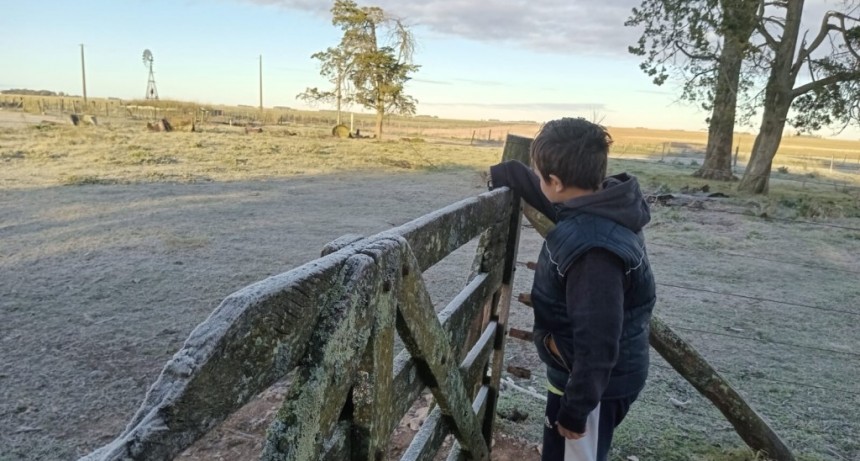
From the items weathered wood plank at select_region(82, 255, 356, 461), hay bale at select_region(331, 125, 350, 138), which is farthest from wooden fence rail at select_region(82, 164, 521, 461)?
hay bale at select_region(331, 125, 350, 138)

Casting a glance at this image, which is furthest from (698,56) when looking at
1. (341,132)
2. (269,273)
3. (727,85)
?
(341,132)

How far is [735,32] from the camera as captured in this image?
17250 mm

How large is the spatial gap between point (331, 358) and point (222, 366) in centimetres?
29

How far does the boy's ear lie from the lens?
210 cm

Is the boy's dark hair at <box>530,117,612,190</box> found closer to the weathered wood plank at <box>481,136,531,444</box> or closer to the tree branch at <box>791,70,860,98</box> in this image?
the weathered wood plank at <box>481,136,531,444</box>

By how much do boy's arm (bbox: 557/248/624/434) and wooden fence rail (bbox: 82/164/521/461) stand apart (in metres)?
0.41

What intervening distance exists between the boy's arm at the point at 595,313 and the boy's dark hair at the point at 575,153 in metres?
0.33

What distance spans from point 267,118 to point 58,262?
58412 millimetres

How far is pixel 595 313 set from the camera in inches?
72.8

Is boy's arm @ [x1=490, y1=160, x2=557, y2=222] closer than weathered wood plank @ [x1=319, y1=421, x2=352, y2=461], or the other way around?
weathered wood plank @ [x1=319, y1=421, x2=352, y2=461]

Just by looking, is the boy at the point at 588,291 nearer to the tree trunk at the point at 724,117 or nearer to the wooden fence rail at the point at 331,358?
the wooden fence rail at the point at 331,358

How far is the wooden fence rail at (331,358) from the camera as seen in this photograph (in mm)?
872

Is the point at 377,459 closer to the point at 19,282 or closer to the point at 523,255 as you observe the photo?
the point at 19,282

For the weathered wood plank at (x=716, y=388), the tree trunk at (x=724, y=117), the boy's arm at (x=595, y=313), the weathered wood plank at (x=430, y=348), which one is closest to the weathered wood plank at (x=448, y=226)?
the weathered wood plank at (x=430, y=348)
